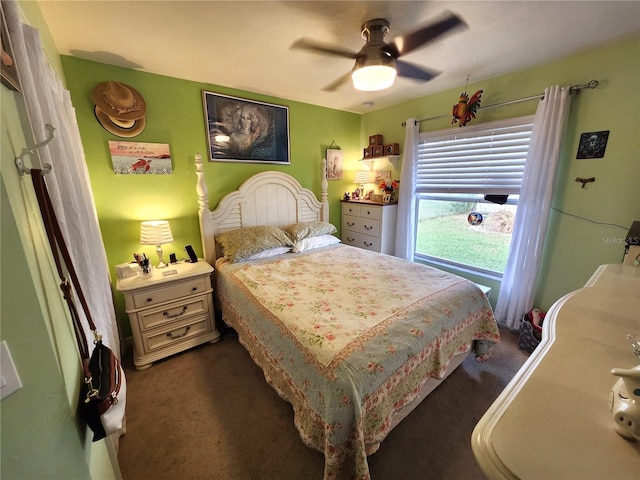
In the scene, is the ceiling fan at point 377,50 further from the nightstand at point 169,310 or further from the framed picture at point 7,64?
the nightstand at point 169,310

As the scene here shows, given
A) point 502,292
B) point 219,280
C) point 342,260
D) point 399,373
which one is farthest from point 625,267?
point 219,280

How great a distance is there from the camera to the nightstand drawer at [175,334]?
2.05 metres

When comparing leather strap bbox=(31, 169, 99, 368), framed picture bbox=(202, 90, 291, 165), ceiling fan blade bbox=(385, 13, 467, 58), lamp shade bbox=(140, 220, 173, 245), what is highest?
ceiling fan blade bbox=(385, 13, 467, 58)

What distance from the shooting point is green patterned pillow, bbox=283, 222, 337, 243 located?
2.88m

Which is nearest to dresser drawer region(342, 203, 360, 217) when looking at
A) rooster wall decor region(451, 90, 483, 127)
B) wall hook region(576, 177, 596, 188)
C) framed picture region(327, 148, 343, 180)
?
framed picture region(327, 148, 343, 180)

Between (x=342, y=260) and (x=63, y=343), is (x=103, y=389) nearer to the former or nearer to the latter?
(x=63, y=343)

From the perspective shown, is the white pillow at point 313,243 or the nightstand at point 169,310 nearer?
the nightstand at point 169,310

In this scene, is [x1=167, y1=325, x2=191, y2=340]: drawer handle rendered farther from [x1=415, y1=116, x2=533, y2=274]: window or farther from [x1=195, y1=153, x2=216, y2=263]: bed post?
[x1=415, y1=116, x2=533, y2=274]: window

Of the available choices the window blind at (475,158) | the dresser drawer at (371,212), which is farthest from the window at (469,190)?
the dresser drawer at (371,212)

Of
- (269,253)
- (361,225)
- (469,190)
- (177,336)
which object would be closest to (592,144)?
(469,190)

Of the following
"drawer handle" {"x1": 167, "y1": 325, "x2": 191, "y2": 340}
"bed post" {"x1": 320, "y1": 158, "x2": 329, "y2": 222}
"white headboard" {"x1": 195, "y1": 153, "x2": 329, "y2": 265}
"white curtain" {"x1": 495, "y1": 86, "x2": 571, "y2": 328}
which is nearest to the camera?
"white curtain" {"x1": 495, "y1": 86, "x2": 571, "y2": 328}

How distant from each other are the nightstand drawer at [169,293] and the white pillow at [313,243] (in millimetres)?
1002

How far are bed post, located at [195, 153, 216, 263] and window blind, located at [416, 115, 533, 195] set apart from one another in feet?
8.02

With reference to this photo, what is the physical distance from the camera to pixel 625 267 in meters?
1.47
